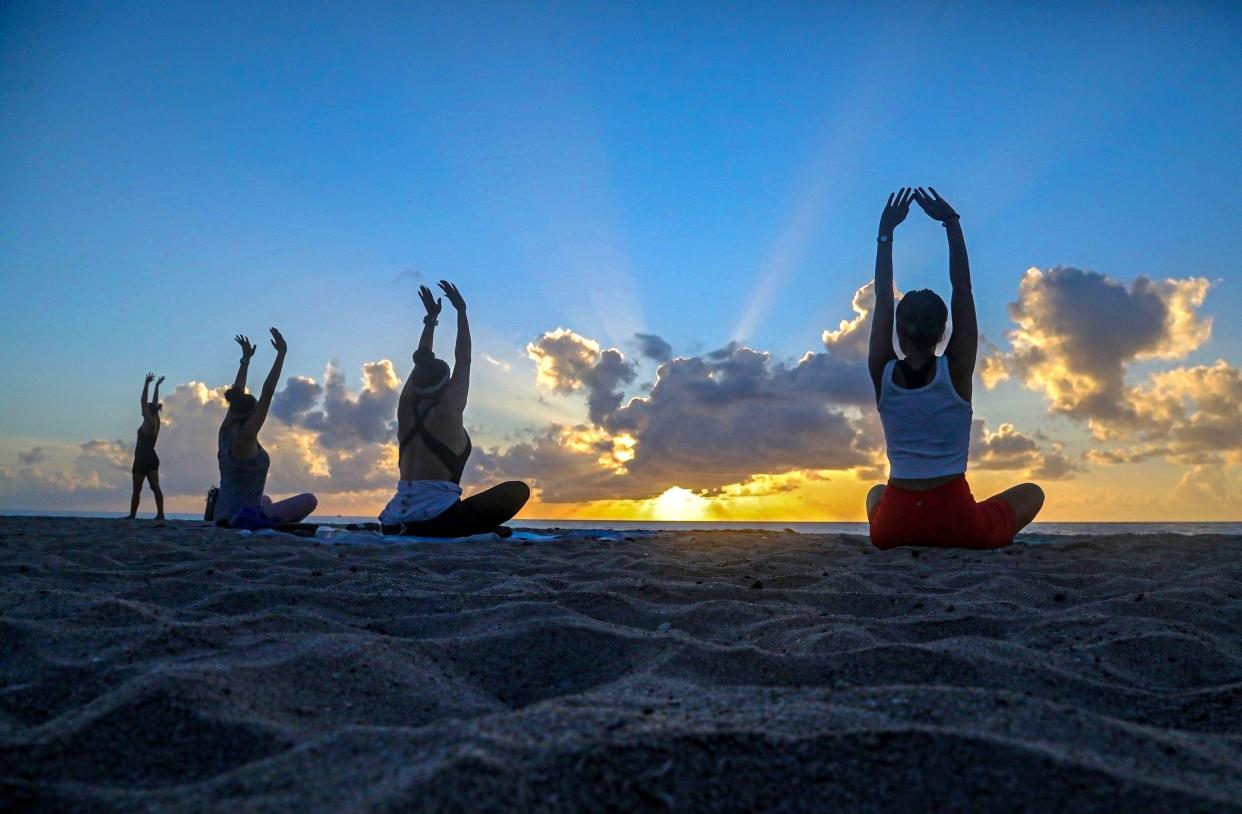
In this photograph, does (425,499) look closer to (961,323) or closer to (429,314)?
(429,314)

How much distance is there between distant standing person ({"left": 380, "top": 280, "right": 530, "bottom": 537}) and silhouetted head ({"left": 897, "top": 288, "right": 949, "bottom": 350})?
3.52m

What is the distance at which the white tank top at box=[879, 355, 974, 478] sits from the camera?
13.6 ft

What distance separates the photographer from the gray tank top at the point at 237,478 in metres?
7.78

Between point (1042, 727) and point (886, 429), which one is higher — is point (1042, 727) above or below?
below

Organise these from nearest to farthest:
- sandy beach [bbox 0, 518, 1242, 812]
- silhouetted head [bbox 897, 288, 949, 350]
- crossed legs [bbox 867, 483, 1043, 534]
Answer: sandy beach [bbox 0, 518, 1242, 812], silhouetted head [bbox 897, 288, 949, 350], crossed legs [bbox 867, 483, 1043, 534]

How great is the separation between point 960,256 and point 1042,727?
3.61 metres

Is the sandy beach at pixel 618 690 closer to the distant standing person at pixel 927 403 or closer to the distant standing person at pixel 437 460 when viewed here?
the distant standing person at pixel 927 403

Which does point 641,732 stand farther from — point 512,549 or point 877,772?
point 512,549

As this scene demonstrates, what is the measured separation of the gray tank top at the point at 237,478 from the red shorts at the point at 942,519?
20.5ft

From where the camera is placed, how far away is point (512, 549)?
17.2ft

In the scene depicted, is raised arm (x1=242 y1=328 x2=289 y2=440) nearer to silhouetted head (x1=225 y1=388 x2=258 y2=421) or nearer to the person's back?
silhouetted head (x1=225 y1=388 x2=258 y2=421)

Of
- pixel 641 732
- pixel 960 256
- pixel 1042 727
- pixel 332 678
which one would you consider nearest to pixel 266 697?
pixel 332 678

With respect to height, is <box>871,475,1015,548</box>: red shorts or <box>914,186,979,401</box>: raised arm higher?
<box>914,186,979,401</box>: raised arm

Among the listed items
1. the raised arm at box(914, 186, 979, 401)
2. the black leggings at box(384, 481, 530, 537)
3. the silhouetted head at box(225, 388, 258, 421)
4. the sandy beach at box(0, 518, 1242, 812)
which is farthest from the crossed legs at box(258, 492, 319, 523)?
the raised arm at box(914, 186, 979, 401)
